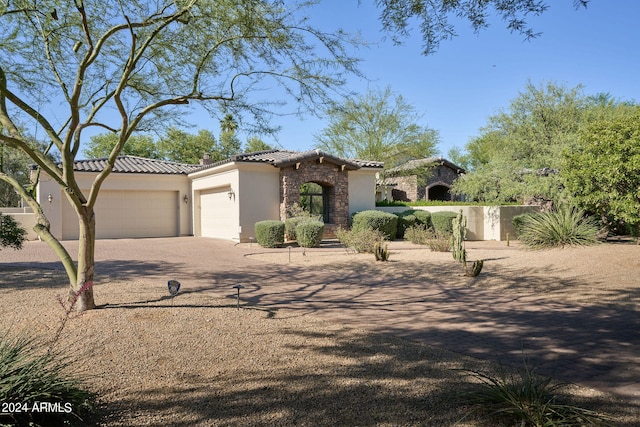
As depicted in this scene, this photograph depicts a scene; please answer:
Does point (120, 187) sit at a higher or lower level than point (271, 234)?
higher

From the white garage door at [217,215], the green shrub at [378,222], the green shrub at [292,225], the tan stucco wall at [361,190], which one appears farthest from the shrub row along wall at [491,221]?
the white garage door at [217,215]

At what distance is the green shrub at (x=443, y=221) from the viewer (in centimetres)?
2078

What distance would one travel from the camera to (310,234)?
17.5 m

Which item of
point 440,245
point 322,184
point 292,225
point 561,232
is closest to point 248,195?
point 292,225

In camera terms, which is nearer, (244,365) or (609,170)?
(244,365)

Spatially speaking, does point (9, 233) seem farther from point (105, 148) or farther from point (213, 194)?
point (105, 148)

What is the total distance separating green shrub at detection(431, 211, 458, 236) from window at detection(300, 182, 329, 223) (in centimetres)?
504

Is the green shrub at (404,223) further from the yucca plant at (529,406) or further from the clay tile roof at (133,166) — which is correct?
the yucca plant at (529,406)

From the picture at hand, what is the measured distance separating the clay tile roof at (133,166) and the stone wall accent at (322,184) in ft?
22.3

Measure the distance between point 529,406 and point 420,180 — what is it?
32.6m

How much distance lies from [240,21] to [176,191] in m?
18.2

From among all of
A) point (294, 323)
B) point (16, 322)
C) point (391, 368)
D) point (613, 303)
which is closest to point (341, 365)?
point (391, 368)

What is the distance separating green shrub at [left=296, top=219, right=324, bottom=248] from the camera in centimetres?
1745

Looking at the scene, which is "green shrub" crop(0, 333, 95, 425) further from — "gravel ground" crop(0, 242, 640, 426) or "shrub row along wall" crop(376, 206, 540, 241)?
"shrub row along wall" crop(376, 206, 540, 241)
